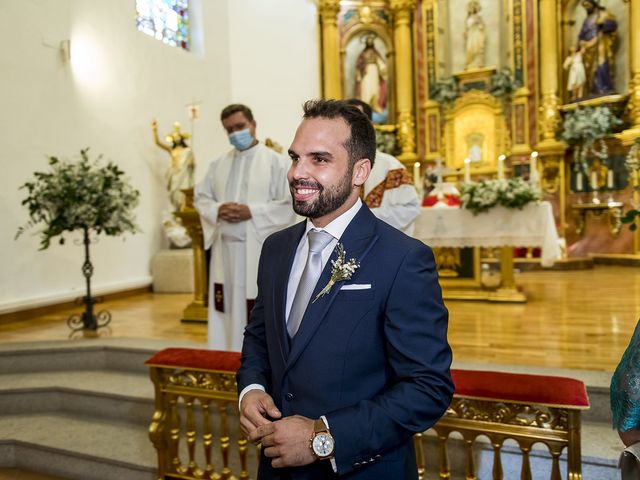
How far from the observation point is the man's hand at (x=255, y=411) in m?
1.46

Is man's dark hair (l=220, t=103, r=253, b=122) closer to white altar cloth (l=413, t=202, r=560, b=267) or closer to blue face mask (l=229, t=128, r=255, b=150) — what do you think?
blue face mask (l=229, t=128, r=255, b=150)

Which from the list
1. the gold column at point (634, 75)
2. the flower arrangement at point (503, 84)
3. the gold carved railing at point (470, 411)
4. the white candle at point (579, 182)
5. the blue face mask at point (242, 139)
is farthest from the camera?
the flower arrangement at point (503, 84)

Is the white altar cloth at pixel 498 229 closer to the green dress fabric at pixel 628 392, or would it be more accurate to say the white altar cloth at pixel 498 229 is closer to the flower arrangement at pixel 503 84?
the green dress fabric at pixel 628 392

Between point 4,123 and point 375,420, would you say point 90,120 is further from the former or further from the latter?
point 375,420

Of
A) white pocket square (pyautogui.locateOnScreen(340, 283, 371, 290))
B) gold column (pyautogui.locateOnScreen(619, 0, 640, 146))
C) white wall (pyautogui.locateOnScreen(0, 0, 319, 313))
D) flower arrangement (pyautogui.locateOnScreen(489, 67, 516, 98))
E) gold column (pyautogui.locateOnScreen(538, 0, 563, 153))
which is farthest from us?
flower arrangement (pyautogui.locateOnScreen(489, 67, 516, 98))

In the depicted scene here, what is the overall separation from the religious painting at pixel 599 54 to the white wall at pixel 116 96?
538 cm

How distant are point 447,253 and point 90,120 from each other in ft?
16.0

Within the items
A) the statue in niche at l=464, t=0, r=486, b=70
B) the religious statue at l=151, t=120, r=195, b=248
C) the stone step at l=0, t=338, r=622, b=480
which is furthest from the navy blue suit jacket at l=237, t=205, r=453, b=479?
the statue in niche at l=464, t=0, r=486, b=70

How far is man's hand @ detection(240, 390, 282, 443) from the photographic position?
146cm

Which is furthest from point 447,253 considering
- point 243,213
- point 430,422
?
point 430,422

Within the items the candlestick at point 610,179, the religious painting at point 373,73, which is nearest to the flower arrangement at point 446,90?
the religious painting at point 373,73

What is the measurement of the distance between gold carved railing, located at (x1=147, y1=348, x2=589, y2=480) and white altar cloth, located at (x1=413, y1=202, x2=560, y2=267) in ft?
11.9

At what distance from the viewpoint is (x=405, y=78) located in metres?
12.0

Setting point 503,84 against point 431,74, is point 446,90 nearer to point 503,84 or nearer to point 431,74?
point 431,74
